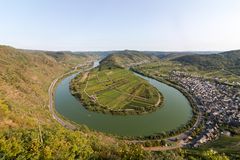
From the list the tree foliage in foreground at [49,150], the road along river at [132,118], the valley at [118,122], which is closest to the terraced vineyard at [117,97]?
the valley at [118,122]

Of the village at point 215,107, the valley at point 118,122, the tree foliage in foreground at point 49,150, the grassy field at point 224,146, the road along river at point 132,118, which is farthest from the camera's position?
the road along river at point 132,118

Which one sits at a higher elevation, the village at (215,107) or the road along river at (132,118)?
the village at (215,107)

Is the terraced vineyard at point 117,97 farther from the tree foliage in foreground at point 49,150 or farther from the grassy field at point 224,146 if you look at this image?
the tree foliage in foreground at point 49,150

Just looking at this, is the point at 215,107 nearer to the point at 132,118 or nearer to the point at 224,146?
the point at 224,146

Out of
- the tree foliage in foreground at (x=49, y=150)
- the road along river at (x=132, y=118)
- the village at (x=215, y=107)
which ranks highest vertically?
the tree foliage in foreground at (x=49, y=150)

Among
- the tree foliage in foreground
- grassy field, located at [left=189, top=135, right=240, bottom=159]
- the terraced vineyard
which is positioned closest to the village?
grassy field, located at [left=189, top=135, right=240, bottom=159]

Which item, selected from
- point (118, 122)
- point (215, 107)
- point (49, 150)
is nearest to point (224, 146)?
point (118, 122)

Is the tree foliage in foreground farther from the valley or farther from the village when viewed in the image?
the village
